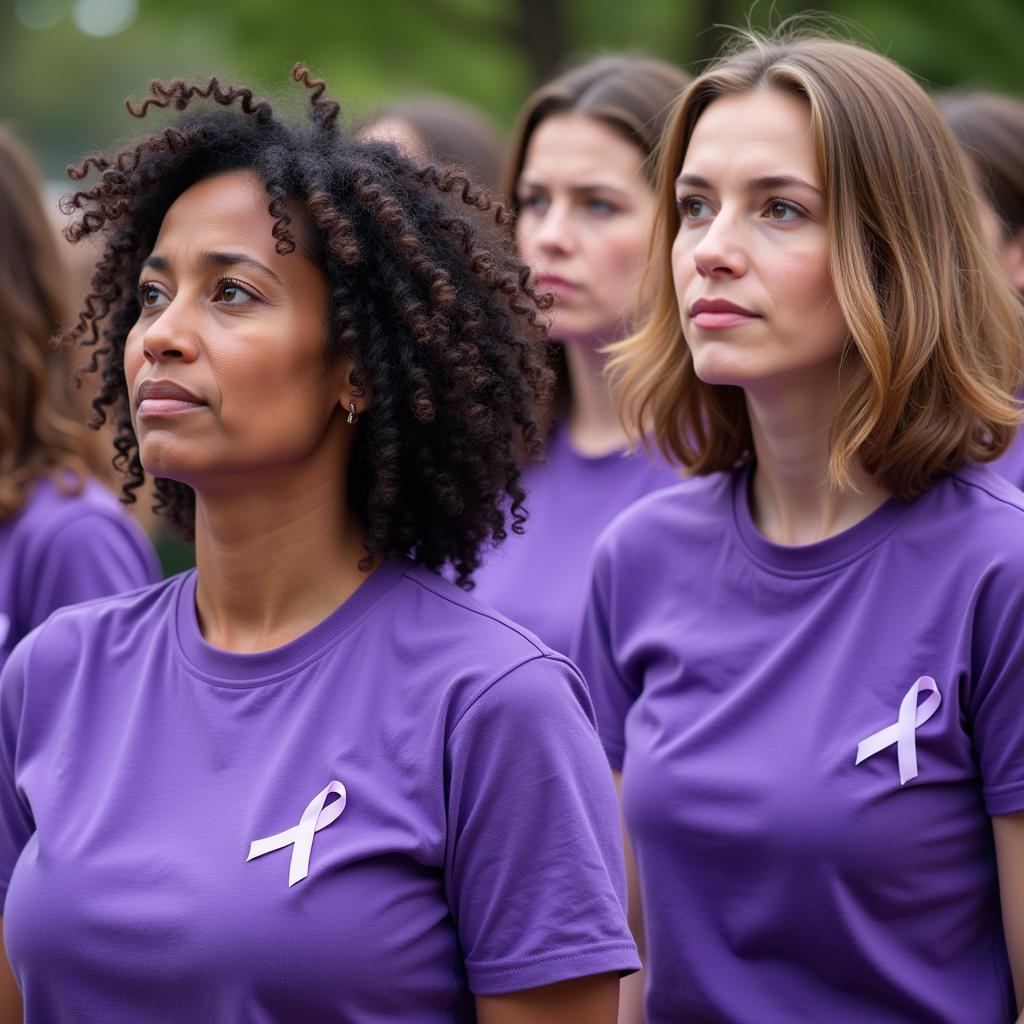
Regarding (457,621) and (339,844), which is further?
(457,621)

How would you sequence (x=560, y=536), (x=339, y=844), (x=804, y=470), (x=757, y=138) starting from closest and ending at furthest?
1. (x=339, y=844)
2. (x=757, y=138)
3. (x=804, y=470)
4. (x=560, y=536)

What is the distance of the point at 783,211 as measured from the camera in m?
3.29

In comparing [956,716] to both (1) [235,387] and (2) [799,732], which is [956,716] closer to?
(2) [799,732]

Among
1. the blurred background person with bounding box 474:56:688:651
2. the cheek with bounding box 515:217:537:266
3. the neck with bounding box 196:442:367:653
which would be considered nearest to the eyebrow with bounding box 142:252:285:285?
the neck with bounding box 196:442:367:653

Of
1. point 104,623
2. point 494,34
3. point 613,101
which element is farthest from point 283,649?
point 494,34

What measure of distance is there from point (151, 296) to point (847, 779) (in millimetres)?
1636

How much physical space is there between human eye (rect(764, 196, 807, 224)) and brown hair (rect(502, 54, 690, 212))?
171cm

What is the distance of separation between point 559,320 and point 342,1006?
9.08ft

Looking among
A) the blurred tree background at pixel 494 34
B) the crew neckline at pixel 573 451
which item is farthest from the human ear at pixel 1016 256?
the blurred tree background at pixel 494 34

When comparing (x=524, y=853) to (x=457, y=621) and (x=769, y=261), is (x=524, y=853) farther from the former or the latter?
(x=769, y=261)

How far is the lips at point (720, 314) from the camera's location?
10.7 ft

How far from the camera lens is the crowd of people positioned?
8.82 feet

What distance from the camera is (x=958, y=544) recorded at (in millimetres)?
3102

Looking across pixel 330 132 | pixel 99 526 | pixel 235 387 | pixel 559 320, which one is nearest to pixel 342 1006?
pixel 235 387
